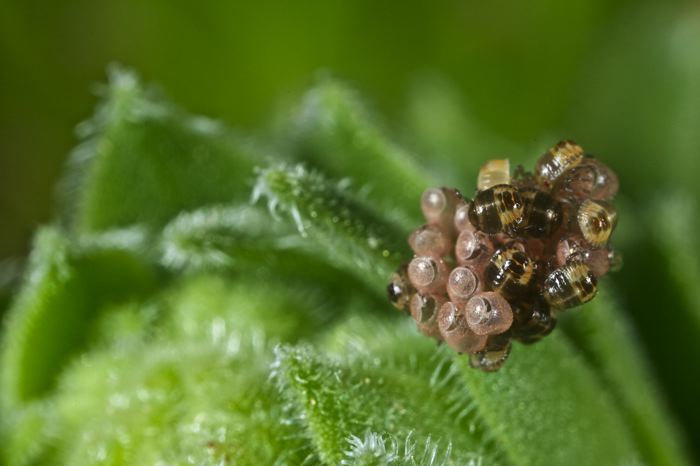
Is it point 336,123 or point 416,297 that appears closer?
point 416,297

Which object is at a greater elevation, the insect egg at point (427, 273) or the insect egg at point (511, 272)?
the insect egg at point (427, 273)

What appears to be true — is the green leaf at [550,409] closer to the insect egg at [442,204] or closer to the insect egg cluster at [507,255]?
the insect egg cluster at [507,255]

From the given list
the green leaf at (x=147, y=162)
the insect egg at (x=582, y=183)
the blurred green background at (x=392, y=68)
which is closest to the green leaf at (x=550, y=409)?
the insect egg at (x=582, y=183)

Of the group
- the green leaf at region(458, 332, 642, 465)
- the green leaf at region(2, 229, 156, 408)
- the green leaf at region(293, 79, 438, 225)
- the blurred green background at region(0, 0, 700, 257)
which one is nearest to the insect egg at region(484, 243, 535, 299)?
the green leaf at region(458, 332, 642, 465)

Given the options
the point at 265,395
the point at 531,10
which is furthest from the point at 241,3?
the point at 265,395

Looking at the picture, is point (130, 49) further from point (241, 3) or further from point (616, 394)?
point (616, 394)

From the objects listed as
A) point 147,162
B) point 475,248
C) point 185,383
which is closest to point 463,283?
point 475,248
